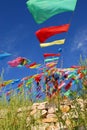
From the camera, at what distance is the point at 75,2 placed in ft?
23.6

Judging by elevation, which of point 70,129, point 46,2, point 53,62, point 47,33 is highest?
point 53,62

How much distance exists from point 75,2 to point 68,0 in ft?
0.81

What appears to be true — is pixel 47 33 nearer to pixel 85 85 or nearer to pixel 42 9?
pixel 42 9

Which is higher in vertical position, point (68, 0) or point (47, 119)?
point (68, 0)

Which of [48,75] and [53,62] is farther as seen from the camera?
[53,62]

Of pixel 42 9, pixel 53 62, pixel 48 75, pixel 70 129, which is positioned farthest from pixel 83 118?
pixel 53 62

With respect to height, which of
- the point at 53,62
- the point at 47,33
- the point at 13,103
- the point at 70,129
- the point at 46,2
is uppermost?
the point at 53,62

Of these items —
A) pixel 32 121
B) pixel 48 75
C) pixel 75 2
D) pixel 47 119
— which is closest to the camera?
pixel 32 121

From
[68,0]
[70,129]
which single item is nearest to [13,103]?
[70,129]

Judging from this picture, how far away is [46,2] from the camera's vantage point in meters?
7.25

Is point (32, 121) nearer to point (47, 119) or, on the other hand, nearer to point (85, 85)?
point (85, 85)

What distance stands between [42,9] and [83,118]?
9.23 ft

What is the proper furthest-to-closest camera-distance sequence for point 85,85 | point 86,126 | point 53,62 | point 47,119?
point 53,62
point 47,119
point 85,85
point 86,126

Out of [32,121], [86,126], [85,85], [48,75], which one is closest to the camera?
[86,126]
